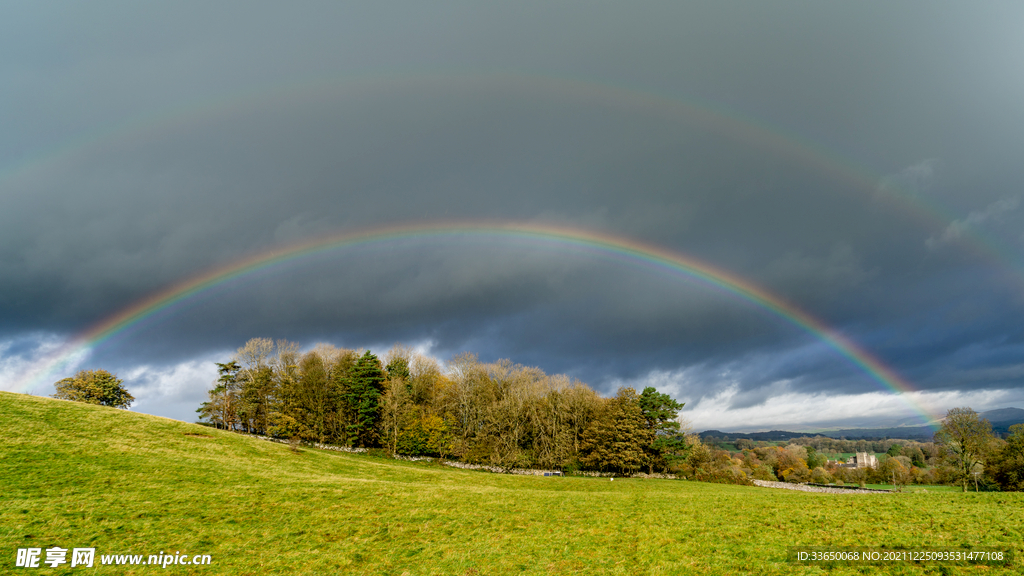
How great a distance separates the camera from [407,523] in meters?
15.8

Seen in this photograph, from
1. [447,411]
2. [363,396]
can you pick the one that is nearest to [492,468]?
[447,411]

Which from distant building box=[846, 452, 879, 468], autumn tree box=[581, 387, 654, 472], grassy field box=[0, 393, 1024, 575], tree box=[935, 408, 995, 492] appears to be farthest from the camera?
distant building box=[846, 452, 879, 468]

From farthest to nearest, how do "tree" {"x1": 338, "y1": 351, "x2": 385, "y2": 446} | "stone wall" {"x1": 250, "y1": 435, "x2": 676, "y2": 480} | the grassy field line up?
"tree" {"x1": 338, "y1": 351, "x2": 385, "y2": 446} < "stone wall" {"x1": 250, "y1": 435, "x2": 676, "y2": 480} < the grassy field

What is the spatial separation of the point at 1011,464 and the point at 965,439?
226 inches

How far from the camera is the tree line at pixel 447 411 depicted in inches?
2368

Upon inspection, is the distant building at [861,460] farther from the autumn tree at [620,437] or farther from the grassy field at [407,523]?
the grassy field at [407,523]

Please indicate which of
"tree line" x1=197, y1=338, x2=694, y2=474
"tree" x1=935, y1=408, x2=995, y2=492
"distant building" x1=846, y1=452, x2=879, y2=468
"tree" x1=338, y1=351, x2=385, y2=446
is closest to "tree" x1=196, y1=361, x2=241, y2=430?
"tree line" x1=197, y1=338, x2=694, y2=474

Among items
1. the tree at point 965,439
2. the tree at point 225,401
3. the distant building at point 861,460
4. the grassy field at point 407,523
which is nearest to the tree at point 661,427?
the tree at point 965,439

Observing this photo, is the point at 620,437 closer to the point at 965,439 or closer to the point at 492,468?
the point at 492,468

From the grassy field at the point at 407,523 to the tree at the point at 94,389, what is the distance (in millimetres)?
67356

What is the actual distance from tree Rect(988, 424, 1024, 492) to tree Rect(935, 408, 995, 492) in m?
1.76

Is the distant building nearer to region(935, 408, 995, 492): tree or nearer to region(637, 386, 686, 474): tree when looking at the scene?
region(935, 408, 995, 492): tree

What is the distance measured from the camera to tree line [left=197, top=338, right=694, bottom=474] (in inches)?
2368

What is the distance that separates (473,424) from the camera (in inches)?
2704
